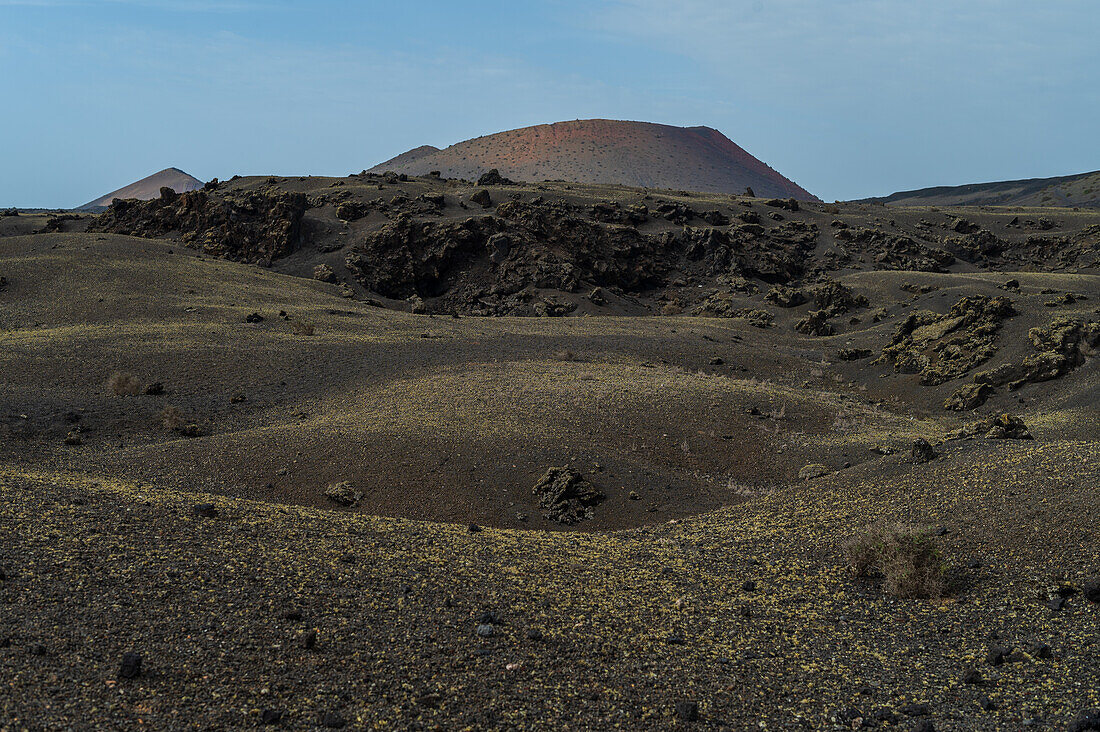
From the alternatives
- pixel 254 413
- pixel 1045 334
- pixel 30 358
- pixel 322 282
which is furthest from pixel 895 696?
pixel 322 282

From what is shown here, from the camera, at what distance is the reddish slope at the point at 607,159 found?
3974 inches

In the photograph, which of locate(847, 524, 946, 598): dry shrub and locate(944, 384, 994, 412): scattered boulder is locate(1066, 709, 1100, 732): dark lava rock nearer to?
locate(847, 524, 946, 598): dry shrub

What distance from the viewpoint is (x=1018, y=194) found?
94938 mm

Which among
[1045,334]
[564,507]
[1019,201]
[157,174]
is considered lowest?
[564,507]

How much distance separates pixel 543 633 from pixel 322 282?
2870 cm

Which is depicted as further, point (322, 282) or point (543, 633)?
point (322, 282)

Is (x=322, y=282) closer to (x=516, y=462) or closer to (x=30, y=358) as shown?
(x=30, y=358)

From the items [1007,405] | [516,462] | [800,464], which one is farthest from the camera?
[1007,405]

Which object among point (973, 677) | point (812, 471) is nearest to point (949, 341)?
point (812, 471)

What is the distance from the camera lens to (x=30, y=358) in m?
15.8

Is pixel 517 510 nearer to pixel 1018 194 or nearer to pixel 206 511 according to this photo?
pixel 206 511

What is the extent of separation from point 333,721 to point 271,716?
1.10 feet

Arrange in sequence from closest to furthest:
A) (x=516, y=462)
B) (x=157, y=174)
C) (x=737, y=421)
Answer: (x=516, y=462) → (x=737, y=421) → (x=157, y=174)

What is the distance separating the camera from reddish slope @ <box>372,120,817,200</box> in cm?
10094
